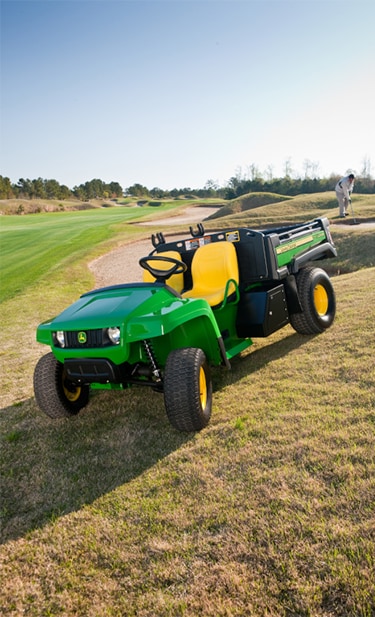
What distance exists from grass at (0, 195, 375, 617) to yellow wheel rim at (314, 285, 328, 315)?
1.26m

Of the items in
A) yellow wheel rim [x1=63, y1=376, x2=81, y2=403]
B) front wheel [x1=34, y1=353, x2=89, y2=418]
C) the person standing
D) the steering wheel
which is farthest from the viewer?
the person standing

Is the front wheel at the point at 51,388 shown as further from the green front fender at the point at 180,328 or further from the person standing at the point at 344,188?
the person standing at the point at 344,188

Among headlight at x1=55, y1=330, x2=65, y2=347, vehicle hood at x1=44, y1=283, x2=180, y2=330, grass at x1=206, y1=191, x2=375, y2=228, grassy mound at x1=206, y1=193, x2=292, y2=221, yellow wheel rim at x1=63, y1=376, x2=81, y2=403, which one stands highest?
grassy mound at x1=206, y1=193, x2=292, y2=221

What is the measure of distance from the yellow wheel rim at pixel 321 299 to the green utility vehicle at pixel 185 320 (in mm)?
12

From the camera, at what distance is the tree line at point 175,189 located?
42562mm

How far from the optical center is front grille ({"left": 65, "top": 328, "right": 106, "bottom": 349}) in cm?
339

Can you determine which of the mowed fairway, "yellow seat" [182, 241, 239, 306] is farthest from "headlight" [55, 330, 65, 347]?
the mowed fairway

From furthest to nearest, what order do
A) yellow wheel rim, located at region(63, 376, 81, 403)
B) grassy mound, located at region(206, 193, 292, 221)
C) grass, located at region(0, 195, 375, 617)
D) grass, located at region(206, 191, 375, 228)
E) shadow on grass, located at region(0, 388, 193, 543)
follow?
grassy mound, located at region(206, 193, 292, 221)
grass, located at region(206, 191, 375, 228)
yellow wheel rim, located at region(63, 376, 81, 403)
shadow on grass, located at region(0, 388, 193, 543)
grass, located at region(0, 195, 375, 617)

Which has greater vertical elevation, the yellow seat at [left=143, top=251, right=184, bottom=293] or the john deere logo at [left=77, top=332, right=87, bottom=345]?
the yellow seat at [left=143, top=251, right=184, bottom=293]

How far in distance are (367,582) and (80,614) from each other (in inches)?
50.9

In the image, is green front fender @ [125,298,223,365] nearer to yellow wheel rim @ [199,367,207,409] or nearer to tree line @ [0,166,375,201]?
yellow wheel rim @ [199,367,207,409]

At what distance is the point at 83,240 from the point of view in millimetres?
21938

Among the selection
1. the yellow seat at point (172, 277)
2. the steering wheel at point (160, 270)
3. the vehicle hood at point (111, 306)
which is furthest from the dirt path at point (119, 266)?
the vehicle hood at point (111, 306)

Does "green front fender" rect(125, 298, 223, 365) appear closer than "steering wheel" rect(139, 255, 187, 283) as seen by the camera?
Yes
